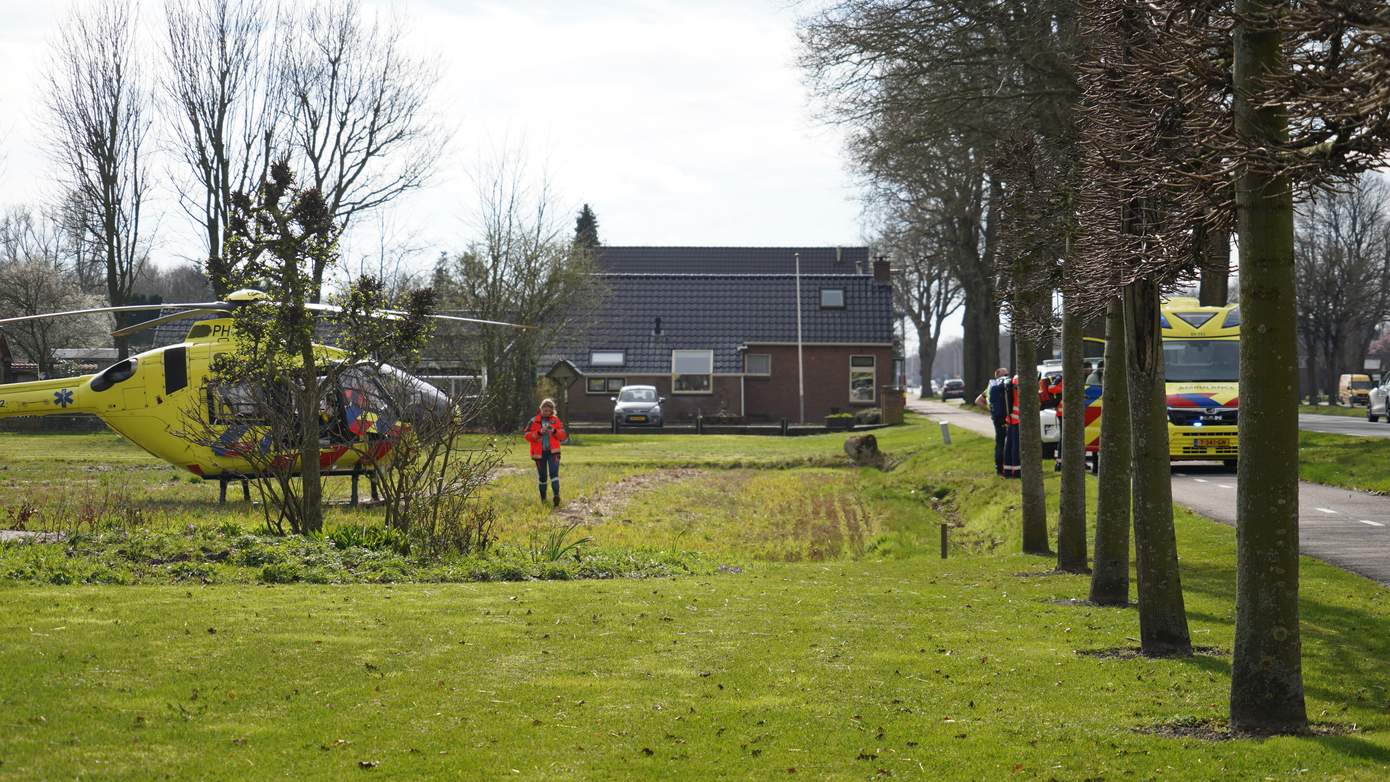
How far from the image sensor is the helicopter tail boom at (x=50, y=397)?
2478cm

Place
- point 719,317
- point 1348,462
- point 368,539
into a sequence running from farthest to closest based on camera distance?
1. point 719,317
2. point 1348,462
3. point 368,539

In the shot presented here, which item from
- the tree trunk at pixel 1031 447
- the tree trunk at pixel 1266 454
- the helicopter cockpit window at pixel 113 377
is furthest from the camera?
the helicopter cockpit window at pixel 113 377

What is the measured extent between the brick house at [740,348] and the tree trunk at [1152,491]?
2075 inches

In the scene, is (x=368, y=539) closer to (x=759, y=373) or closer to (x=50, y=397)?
(x=50, y=397)

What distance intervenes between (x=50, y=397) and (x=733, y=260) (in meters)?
69.7

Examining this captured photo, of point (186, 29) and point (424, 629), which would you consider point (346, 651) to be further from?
point (186, 29)

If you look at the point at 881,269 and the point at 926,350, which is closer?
the point at 881,269

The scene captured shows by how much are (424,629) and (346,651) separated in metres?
1.06

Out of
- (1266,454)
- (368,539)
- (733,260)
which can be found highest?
(733,260)

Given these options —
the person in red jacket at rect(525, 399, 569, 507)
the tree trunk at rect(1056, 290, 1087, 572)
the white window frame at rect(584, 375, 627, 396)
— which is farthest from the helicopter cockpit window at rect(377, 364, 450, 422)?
the white window frame at rect(584, 375, 627, 396)

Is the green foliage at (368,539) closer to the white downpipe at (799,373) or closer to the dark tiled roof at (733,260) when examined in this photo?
the white downpipe at (799,373)

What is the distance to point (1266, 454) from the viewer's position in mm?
7121

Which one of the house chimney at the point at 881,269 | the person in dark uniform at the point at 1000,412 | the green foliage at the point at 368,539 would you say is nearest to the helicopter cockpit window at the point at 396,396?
the green foliage at the point at 368,539

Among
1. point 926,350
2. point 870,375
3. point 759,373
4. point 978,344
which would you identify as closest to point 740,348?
point 759,373
